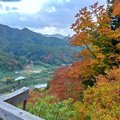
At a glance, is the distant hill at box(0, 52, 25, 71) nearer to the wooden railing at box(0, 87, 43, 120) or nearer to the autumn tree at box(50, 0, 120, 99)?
the autumn tree at box(50, 0, 120, 99)

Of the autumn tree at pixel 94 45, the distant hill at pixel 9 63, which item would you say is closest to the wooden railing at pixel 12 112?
the autumn tree at pixel 94 45

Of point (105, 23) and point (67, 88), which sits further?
point (105, 23)

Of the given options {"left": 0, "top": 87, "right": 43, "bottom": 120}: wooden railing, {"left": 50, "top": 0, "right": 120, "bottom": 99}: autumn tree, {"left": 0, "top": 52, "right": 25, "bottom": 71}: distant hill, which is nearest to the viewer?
{"left": 0, "top": 87, "right": 43, "bottom": 120}: wooden railing

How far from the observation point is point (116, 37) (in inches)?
888

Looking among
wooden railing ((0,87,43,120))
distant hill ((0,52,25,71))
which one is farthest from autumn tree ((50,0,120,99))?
distant hill ((0,52,25,71))

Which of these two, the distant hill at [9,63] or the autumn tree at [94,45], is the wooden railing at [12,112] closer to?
the autumn tree at [94,45]

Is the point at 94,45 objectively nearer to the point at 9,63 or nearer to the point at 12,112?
the point at 12,112

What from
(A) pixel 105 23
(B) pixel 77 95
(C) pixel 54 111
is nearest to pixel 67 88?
(B) pixel 77 95

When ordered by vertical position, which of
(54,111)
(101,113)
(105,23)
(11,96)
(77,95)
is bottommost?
(77,95)

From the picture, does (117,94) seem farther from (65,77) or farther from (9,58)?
(9,58)

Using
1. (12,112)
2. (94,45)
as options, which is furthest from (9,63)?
(12,112)

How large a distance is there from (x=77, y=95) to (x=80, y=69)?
374cm

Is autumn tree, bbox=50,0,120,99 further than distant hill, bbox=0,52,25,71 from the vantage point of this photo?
No

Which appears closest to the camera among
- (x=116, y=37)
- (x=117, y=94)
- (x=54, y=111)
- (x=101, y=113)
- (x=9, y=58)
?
(x=54, y=111)
